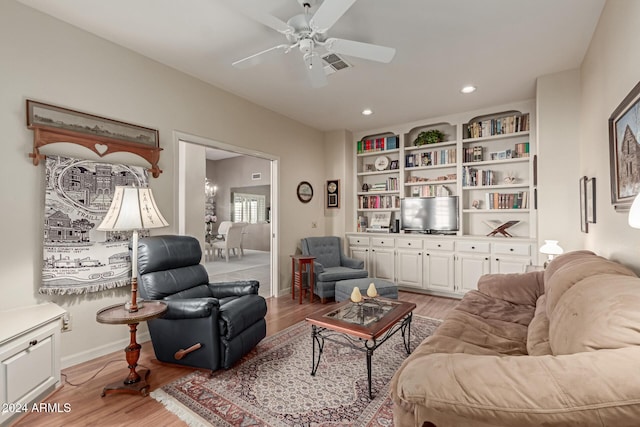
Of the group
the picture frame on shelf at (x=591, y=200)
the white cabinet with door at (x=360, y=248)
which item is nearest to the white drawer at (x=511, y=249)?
the picture frame on shelf at (x=591, y=200)

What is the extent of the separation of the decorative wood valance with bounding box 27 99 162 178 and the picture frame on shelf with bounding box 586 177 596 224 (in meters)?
3.94

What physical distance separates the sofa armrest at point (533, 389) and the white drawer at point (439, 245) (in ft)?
12.0

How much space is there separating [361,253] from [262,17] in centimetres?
397

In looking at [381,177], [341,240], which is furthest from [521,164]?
[341,240]

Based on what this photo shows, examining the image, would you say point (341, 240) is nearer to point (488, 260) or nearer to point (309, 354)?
point (488, 260)

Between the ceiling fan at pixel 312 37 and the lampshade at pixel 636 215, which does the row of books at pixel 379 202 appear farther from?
the lampshade at pixel 636 215

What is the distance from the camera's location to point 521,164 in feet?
14.2

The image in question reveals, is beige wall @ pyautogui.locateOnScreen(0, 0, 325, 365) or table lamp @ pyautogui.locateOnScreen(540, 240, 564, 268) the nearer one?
beige wall @ pyautogui.locateOnScreen(0, 0, 325, 365)

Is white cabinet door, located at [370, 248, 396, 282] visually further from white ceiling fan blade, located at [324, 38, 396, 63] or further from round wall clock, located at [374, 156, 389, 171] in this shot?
white ceiling fan blade, located at [324, 38, 396, 63]

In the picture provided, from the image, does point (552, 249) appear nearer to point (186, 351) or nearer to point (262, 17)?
point (262, 17)

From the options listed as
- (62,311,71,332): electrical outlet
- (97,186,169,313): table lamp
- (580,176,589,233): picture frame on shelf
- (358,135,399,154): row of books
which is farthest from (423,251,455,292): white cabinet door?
(62,311,71,332): electrical outlet

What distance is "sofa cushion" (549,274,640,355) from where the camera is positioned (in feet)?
3.13

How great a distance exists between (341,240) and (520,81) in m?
3.22

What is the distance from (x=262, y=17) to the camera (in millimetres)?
1938
